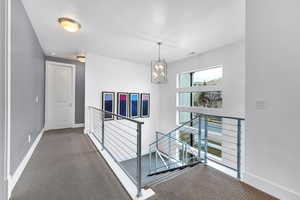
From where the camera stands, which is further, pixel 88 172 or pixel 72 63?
pixel 72 63

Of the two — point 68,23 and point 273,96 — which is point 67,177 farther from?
point 273,96

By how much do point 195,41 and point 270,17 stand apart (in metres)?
1.75

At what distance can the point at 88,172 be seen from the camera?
2.04m

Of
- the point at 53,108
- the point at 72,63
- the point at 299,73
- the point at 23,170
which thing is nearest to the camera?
the point at 299,73

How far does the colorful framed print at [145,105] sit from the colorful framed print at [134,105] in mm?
190

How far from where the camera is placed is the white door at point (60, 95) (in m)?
4.41

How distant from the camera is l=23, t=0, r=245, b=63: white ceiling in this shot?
2.02 m

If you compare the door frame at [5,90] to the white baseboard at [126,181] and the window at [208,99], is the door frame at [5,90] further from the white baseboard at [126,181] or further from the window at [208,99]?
the window at [208,99]

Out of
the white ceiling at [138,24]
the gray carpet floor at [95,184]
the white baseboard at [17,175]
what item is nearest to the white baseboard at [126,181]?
the gray carpet floor at [95,184]

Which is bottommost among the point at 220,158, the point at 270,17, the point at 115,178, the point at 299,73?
the point at 220,158

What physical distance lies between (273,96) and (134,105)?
167 inches

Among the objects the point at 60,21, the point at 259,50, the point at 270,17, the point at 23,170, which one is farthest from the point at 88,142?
the point at 270,17

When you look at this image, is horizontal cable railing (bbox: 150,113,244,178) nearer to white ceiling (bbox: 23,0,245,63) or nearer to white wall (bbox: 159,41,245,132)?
white wall (bbox: 159,41,245,132)

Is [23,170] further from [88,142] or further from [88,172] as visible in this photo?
[88,142]
